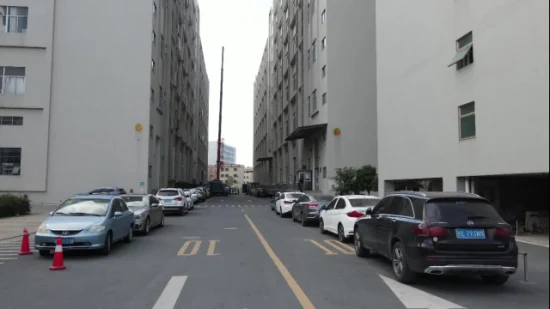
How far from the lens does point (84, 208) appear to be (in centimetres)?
1237

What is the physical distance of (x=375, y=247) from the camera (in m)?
10.0

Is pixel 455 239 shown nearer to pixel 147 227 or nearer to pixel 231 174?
pixel 147 227

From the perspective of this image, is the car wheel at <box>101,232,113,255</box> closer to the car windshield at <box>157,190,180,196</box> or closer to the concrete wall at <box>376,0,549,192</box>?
the concrete wall at <box>376,0,549,192</box>

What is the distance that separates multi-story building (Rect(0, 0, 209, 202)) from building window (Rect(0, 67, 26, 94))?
7cm

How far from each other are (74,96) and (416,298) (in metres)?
34.1

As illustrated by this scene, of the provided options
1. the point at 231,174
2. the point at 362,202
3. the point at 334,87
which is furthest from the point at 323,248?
the point at 231,174

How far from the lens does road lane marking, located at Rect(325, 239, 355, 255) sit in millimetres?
12492

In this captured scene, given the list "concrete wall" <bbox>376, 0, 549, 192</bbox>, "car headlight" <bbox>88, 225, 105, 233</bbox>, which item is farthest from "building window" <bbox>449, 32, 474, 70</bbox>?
"car headlight" <bbox>88, 225, 105, 233</bbox>

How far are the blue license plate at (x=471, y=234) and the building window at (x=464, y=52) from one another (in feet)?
38.8

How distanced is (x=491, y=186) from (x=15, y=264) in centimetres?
1643

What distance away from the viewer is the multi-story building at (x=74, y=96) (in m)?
34.8

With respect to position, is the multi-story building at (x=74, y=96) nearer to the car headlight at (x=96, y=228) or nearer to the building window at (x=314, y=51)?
the building window at (x=314, y=51)

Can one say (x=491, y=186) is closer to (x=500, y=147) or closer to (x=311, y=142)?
(x=500, y=147)

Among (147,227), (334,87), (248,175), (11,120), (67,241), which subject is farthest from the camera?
(248,175)
